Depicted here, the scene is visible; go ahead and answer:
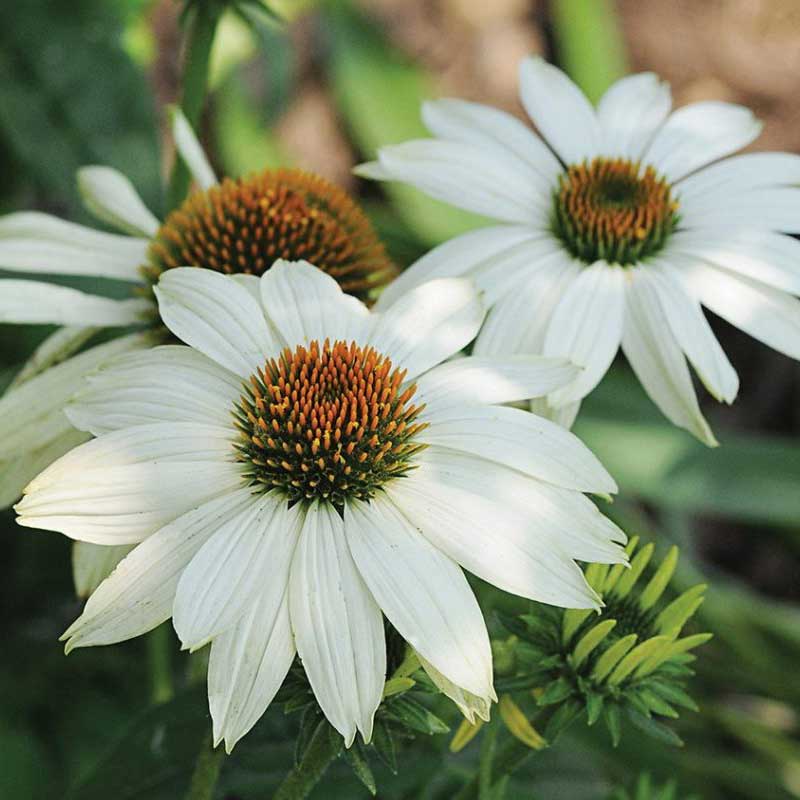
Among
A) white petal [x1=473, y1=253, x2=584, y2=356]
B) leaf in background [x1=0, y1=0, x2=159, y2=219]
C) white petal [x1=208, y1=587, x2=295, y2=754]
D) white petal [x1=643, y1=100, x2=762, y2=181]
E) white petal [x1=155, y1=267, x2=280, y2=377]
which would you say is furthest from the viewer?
leaf in background [x1=0, y1=0, x2=159, y2=219]

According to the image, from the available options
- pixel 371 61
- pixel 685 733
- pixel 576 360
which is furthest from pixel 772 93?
pixel 576 360

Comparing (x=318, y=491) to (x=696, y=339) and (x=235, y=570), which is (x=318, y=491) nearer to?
(x=235, y=570)

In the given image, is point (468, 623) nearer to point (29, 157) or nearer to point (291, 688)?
point (291, 688)

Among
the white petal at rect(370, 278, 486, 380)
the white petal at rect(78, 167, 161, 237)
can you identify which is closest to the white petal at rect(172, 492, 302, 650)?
the white petal at rect(370, 278, 486, 380)

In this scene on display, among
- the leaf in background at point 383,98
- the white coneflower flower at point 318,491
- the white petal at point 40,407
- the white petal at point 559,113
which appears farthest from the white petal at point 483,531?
the leaf in background at point 383,98

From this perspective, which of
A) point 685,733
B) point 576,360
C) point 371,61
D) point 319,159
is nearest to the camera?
point 576,360

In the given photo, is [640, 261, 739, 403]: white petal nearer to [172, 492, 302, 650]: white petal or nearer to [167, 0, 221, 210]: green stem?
[172, 492, 302, 650]: white petal
